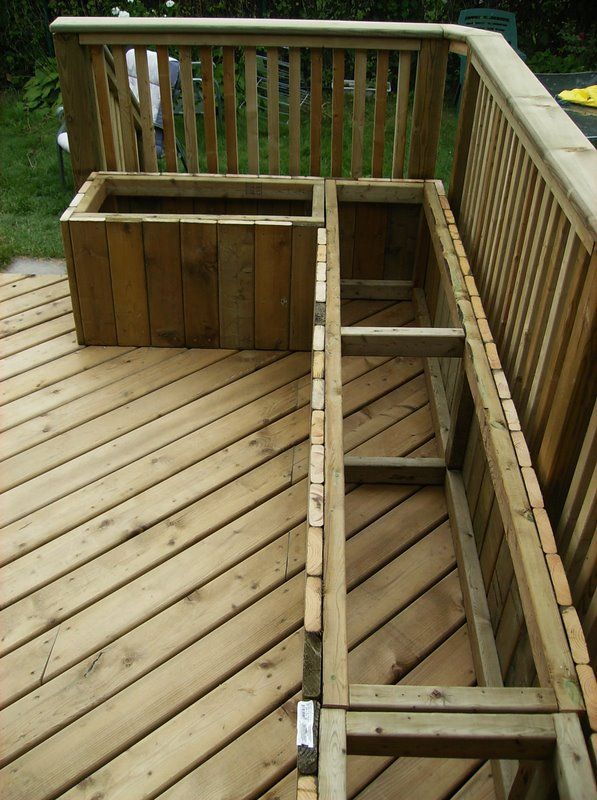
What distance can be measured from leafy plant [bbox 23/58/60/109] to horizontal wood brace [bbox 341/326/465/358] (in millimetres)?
5565

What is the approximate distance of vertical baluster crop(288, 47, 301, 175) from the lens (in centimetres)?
346

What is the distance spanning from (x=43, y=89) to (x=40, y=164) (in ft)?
5.22

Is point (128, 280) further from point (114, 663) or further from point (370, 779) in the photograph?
point (370, 779)

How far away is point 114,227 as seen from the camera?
3.24m

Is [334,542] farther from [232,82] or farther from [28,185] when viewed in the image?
[28,185]

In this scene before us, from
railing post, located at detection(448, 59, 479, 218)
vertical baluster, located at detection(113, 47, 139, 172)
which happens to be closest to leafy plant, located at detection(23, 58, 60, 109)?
vertical baluster, located at detection(113, 47, 139, 172)

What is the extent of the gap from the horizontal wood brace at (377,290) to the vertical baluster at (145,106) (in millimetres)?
1058

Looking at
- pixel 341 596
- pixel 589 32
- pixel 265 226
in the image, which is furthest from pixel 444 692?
pixel 589 32

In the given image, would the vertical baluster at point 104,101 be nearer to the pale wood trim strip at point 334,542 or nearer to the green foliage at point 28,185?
the green foliage at point 28,185

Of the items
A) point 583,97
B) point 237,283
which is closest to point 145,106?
point 237,283

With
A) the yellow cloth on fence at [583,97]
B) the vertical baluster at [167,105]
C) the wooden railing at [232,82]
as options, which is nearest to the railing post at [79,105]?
the wooden railing at [232,82]

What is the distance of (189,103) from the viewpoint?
353cm

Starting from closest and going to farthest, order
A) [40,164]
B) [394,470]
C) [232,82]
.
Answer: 1. [394,470]
2. [232,82]
3. [40,164]

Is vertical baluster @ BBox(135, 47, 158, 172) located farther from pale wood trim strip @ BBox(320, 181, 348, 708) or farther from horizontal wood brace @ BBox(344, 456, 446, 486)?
horizontal wood brace @ BBox(344, 456, 446, 486)
